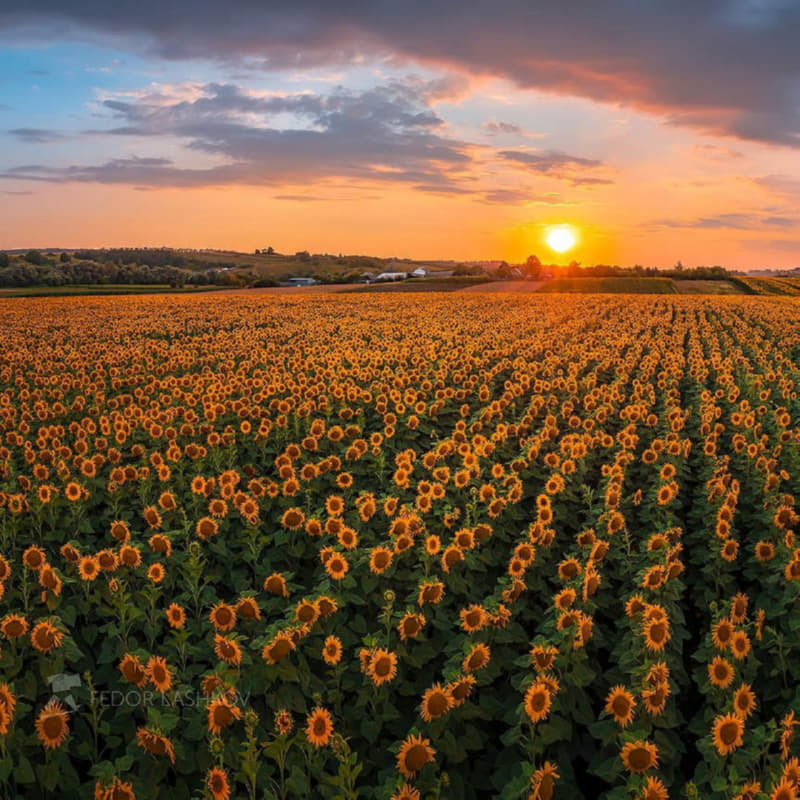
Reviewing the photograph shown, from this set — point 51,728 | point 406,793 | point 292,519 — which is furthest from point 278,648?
point 292,519

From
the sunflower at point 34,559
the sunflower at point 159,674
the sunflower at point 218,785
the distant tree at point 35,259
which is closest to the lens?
the sunflower at point 218,785

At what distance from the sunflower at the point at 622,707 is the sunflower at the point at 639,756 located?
13.6 inches

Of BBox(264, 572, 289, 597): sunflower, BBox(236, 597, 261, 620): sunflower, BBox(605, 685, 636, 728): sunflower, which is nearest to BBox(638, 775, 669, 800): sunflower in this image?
BBox(605, 685, 636, 728): sunflower

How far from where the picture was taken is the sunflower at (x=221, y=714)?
13.7ft

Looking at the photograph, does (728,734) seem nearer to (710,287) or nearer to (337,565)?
(337,565)

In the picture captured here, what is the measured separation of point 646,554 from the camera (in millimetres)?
7270

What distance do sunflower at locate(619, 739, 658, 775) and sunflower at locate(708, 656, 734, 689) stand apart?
0.95 m

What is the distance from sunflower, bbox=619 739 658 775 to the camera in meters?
4.14

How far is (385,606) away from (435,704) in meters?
1.01

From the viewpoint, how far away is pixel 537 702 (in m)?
4.49

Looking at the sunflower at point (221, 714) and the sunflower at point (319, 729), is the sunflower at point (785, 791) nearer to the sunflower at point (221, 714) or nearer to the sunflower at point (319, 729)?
the sunflower at point (319, 729)

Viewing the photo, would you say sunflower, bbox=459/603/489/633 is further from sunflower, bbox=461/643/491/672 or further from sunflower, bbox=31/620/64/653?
sunflower, bbox=31/620/64/653

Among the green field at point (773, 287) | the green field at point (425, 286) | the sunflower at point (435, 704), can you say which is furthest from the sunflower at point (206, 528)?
the green field at point (773, 287)

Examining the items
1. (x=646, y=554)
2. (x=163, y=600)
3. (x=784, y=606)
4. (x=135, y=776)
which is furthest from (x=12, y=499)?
(x=784, y=606)
